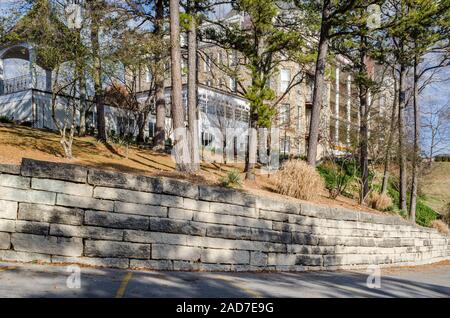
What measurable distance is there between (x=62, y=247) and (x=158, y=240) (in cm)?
168

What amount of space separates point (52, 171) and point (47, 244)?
119 centimetres

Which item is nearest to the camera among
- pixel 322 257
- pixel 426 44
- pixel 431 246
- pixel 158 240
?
pixel 158 240

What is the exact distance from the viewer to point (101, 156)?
588 inches

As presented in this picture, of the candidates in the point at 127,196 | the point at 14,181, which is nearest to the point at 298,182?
the point at 127,196

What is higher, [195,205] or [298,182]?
[298,182]

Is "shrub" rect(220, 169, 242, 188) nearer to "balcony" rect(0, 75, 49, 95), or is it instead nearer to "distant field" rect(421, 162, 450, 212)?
"balcony" rect(0, 75, 49, 95)

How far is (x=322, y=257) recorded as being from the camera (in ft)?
37.8

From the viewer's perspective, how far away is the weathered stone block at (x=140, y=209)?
26.5 feet

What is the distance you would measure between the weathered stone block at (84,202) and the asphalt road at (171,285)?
3.47 ft

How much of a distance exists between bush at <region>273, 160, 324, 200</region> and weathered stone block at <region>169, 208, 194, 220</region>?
5362 millimetres

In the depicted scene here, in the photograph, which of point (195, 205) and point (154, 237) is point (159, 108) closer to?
point (195, 205)

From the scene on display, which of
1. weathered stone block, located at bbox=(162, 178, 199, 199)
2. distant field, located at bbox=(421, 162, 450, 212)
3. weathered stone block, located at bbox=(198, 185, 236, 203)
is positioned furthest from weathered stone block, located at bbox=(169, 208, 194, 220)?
distant field, located at bbox=(421, 162, 450, 212)
